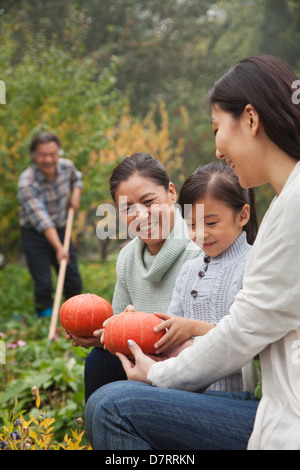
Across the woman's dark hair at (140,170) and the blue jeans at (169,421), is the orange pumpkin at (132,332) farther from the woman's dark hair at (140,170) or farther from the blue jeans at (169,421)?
the woman's dark hair at (140,170)

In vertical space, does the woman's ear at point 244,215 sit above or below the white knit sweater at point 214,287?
above

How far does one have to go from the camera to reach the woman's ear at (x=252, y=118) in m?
1.56

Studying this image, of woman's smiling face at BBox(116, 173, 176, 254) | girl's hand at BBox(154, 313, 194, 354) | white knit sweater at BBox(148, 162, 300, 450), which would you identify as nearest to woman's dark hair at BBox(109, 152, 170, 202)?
woman's smiling face at BBox(116, 173, 176, 254)

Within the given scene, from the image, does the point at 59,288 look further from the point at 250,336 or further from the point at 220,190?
the point at 250,336

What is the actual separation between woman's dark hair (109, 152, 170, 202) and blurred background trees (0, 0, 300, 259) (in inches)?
209

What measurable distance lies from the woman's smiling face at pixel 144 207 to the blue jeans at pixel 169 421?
3.20 feet

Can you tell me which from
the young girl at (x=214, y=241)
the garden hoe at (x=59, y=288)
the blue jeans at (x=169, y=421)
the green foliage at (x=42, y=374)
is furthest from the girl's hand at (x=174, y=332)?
the garden hoe at (x=59, y=288)

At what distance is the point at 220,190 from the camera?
2.22 meters

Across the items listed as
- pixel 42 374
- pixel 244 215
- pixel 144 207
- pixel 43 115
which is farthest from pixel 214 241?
pixel 43 115

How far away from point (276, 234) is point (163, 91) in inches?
→ 676

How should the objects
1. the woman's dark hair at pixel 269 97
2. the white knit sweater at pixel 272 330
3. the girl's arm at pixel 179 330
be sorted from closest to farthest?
the white knit sweater at pixel 272 330
the woman's dark hair at pixel 269 97
the girl's arm at pixel 179 330


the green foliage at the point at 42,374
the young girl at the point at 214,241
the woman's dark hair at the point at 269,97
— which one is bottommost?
the green foliage at the point at 42,374
